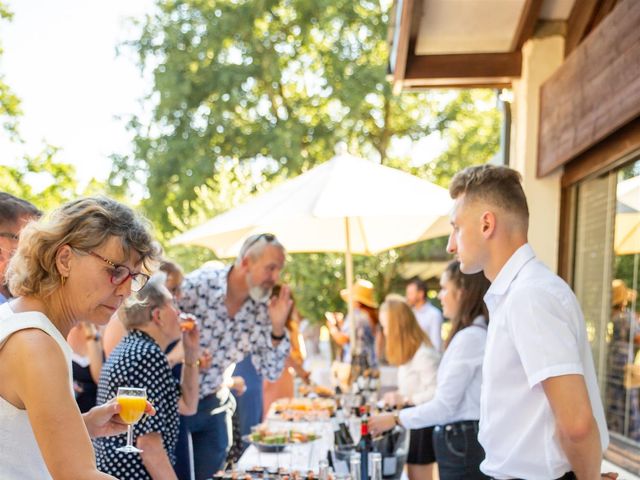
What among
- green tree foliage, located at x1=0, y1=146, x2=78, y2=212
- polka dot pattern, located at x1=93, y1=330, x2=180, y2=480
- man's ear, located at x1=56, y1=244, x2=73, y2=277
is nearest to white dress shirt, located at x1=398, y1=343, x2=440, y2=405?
polka dot pattern, located at x1=93, y1=330, x2=180, y2=480

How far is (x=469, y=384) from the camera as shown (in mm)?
3609

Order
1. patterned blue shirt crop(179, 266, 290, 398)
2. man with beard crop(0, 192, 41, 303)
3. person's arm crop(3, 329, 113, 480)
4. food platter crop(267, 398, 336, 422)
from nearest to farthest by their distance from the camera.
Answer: person's arm crop(3, 329, 113, 480)
man with beard crop(0, 192, 41, 303)
patterned blue shirt crop(179, 266, 290, 398)
food platter crop(267, 398, 336, 422)

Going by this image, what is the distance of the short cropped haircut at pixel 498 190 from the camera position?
97.4 inches

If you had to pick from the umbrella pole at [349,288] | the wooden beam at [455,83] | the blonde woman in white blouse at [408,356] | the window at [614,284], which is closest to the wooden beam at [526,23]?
the wooden beam at [455,83]

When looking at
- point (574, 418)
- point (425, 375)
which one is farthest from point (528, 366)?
point (425, 375)

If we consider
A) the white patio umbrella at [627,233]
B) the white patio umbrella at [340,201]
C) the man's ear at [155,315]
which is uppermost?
the white patio umbrella at [340,201]

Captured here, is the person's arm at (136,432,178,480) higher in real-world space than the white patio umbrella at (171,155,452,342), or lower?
lower

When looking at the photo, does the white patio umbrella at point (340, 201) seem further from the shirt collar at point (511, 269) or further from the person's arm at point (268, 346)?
the shirt collar at point (511, 269)

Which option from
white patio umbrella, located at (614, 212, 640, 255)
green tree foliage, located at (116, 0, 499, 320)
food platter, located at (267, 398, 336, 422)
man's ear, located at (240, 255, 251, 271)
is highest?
green tree foliage, located at (116, 0, 499, 320)

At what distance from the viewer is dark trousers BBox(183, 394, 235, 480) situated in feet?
14.3

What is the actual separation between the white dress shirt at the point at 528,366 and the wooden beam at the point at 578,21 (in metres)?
2.80

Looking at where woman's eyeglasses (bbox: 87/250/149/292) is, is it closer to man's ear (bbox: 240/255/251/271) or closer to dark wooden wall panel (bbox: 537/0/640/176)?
dark wooden wall panel (bbox: 537/0/640/176)

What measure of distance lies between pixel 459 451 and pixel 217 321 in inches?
65.4

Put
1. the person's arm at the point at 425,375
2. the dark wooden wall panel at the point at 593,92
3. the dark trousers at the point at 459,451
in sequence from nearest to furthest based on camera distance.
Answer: the dark wooden wall panel at the point at 593,92
the dark trousers at the point at 459,451
the person's arm at the point at 425,375
